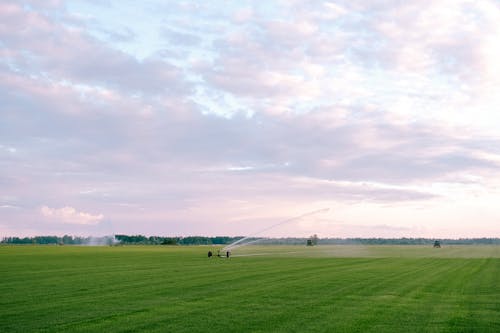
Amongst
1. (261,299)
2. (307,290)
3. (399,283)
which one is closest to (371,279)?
(399,283)

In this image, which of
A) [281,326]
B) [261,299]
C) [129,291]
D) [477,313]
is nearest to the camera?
[281,326]

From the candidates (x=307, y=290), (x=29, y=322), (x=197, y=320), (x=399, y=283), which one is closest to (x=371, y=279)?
(x=399, y=283)

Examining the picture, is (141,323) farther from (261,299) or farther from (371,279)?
(371,279)

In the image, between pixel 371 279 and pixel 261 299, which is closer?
pixel 261 299

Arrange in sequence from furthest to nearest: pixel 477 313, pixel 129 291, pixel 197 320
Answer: pixel 129 291, pixel 477 313, pixel 197 320

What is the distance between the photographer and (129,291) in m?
23.7

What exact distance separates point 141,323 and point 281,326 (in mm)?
3702

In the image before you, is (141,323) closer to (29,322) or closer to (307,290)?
(29,322)

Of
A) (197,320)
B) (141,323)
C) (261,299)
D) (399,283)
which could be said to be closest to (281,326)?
(197,320)

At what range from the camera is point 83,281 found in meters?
28.7

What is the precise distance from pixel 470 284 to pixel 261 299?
12.9 metres

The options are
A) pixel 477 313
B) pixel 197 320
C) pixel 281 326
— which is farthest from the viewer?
pixel 477 313

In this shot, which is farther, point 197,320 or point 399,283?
point 399,283

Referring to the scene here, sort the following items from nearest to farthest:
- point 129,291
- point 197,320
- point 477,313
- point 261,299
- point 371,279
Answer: point 197,320, point 477,313, point 261,299, point 129,291, point 371,279
